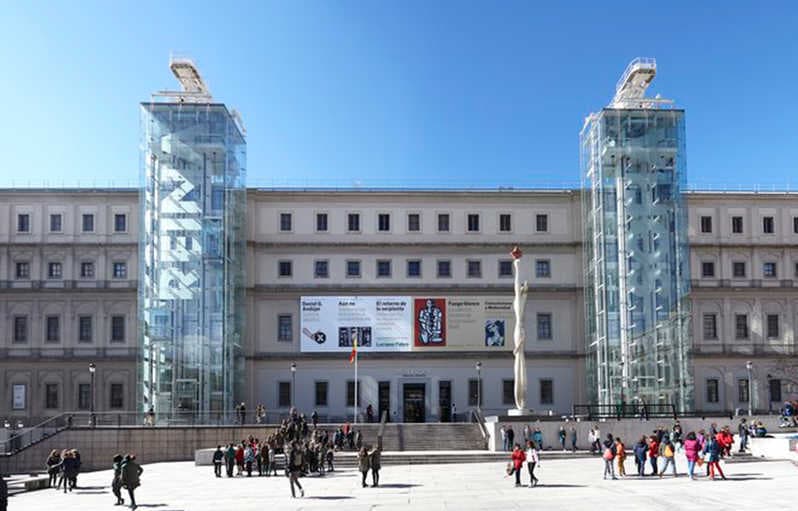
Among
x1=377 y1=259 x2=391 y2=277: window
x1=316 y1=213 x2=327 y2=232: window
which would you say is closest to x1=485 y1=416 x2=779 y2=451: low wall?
x1=377 y1=259 x2=391 y2=277: window

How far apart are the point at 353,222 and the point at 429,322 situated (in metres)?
7.79

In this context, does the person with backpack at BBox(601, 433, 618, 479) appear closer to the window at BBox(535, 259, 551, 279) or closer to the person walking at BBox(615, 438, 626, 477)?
the person walking at BBox(615, 438, 626, 477)

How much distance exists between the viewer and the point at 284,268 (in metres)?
60.0

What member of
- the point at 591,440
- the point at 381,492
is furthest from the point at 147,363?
the point at 381,492

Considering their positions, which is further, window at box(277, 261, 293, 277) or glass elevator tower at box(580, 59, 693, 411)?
window at box(277, 261, 293, 277)

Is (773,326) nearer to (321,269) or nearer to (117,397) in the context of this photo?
(321,269)

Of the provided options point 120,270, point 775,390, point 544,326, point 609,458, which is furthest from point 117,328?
point 775,390

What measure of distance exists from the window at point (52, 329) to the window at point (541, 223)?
98.6 feet

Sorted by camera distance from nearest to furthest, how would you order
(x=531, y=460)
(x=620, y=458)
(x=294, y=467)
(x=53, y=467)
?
(x=294, y=467) → (x=531, y=460) → (x=620, y=458) → (x=53, y=467)

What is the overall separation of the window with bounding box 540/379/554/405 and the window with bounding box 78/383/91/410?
90.1ft

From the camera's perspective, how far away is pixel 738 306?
203 feet

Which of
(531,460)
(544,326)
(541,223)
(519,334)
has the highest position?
(541,223)

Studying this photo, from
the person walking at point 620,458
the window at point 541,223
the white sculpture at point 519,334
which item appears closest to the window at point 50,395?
the white sculpture at point 519,334

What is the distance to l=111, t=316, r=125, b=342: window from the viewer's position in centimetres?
5956
